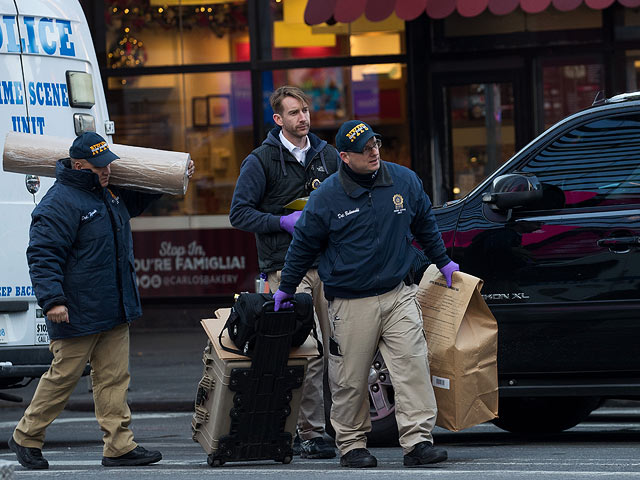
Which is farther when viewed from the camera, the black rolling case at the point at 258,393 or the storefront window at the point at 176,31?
the storefront window at the point at 176,31

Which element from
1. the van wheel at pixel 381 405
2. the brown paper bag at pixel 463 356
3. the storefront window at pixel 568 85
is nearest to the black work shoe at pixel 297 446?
the van wheel at pixel 381 405

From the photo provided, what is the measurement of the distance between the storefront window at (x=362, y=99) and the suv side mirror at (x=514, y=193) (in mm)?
8181

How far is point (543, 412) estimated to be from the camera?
28.4ft

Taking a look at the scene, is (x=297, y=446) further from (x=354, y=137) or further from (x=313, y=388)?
(x=354, y=137)

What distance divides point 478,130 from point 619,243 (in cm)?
831

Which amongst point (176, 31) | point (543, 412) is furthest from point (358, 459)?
point (176, 31)

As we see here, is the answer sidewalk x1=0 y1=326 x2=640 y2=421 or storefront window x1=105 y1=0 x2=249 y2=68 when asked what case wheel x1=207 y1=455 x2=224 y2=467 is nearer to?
sidewalk x1=0 y1=326 x2=640 y2=421

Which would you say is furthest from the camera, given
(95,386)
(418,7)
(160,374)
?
(418,7)

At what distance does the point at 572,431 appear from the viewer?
9070 mm

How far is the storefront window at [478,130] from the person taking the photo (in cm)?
1560

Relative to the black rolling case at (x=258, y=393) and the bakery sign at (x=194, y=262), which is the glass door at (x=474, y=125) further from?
the black rolling case at (x=258, y=393)

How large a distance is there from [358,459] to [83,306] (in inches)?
66.8

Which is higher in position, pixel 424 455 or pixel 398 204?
pixel 398 204

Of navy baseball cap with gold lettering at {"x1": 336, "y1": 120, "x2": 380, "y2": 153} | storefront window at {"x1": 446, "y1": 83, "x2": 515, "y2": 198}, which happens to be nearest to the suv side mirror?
navy baseball cap with gold lettering at {"x1": 336, "y1": 120, "x2": 380, "y2": 153}
